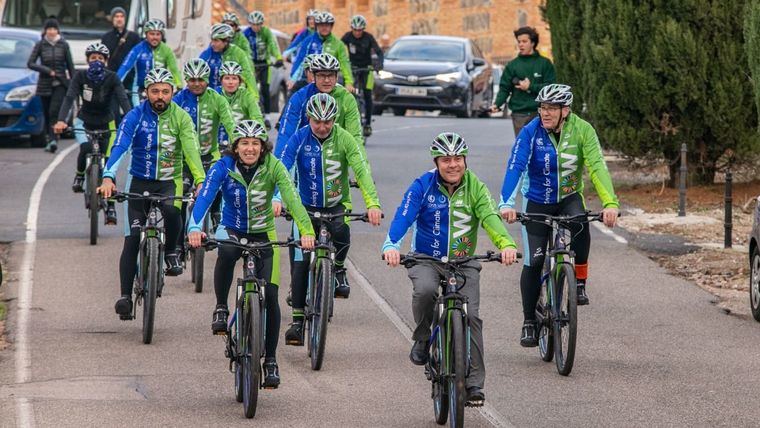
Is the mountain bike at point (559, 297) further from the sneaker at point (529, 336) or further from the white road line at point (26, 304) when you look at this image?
the white road line at point (26, 304)

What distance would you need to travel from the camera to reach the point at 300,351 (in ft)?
41.9

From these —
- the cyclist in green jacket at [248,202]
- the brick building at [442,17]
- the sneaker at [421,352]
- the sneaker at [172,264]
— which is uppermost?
the brick building at [442,17]

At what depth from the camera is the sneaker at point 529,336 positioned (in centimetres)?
1219

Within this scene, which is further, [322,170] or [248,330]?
[322,170]

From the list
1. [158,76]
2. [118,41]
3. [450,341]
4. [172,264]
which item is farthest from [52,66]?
[450,341]

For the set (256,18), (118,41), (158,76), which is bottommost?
(158,76)

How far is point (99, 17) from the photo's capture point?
31344 millimetres

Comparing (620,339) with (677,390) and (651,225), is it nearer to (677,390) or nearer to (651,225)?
(677,390)

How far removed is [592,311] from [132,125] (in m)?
4.08

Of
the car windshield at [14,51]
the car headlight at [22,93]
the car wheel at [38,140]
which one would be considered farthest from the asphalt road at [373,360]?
the car windshield at [14,51]

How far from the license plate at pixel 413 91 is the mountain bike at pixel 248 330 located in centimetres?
2483

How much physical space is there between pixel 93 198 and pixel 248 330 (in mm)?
7891

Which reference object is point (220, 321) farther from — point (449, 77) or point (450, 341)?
point (449, 77)

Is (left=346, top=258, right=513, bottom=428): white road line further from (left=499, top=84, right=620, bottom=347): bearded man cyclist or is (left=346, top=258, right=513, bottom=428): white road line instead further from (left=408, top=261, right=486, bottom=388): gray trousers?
(left=499, top=84, right=620, bottom=347): bearded man cyclist
